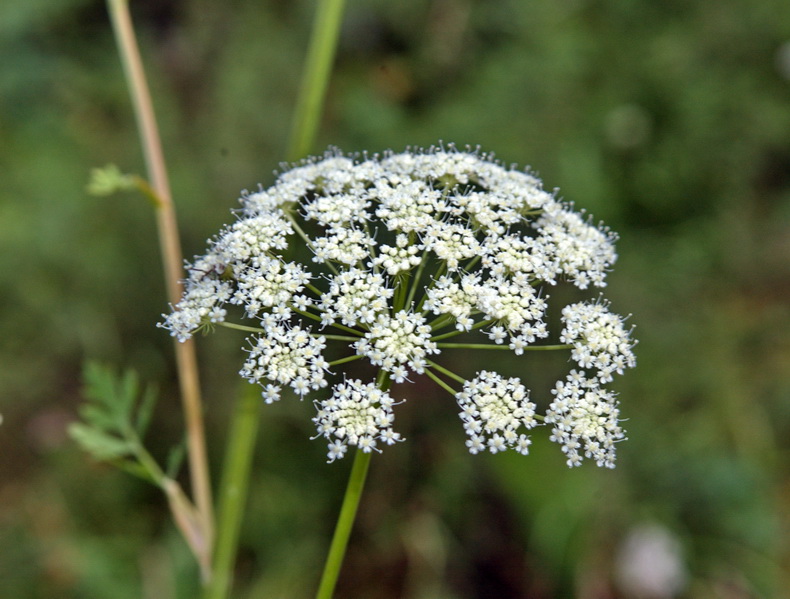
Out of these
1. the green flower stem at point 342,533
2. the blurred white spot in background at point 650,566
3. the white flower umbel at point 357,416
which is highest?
the blurred white spot in background at point 650,566

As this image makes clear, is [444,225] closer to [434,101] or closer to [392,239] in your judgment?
[392,239]

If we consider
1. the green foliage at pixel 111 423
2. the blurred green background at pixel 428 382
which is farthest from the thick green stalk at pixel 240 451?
the blurred green background at pixel 428 382

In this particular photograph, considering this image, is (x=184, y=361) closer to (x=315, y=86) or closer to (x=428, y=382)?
(x=315, y=86)

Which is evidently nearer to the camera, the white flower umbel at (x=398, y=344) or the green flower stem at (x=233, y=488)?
the white flower umbel at (x=398, y=344)

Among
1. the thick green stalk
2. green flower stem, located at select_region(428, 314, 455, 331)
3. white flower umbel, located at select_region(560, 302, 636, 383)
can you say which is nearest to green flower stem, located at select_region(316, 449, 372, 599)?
green flower stem, located at select_region(428, 314, 455, 331)

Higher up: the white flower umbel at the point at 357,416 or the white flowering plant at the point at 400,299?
the white flowering plant at the point at 400,299

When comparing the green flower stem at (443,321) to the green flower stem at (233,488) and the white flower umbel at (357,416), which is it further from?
the green flower stem at (233,488)
